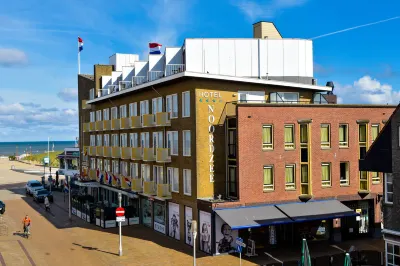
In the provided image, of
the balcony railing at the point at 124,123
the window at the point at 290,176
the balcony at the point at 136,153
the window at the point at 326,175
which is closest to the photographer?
the window at the point at 290,176

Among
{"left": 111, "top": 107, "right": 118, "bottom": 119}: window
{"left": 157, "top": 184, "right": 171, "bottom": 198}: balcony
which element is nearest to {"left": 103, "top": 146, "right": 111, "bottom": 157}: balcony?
{"left": 111, "top": 107, "right": 118, "bottom": 119}: window

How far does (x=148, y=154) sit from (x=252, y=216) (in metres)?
13.1

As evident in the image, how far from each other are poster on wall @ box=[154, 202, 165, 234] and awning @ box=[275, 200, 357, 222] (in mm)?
11317

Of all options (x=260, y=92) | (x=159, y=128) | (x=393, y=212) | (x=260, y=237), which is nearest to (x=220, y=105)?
(x=260, y=92)

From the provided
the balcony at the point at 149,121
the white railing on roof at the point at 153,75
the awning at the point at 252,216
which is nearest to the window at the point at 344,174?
the awning at the point at 252,216

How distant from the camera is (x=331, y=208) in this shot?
34250 millimetres

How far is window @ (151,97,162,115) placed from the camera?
133ft

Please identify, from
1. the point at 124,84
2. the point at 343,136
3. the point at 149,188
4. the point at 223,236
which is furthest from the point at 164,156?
the point at 124,84

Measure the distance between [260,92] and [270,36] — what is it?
8668 millimetres

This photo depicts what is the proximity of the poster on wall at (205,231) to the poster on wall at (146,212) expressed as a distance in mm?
10318

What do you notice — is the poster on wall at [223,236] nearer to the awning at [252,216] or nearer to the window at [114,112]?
the awning at [252,216]

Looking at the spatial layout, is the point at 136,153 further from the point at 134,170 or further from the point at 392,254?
the point at 392,254

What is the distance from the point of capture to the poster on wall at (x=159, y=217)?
1591 inches

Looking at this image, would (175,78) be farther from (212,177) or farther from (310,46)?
(310,46)
